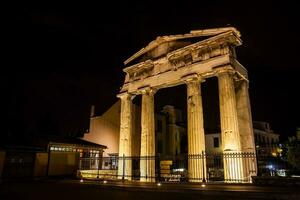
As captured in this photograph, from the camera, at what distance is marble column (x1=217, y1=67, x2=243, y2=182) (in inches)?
622

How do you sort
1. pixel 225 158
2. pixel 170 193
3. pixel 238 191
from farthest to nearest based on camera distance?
pixel 225 158, pixel 170 193, pixel 238 191

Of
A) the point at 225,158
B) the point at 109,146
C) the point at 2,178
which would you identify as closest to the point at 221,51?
the point at 225,158

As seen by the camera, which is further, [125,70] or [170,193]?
[125,70]

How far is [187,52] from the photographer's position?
2070 cm

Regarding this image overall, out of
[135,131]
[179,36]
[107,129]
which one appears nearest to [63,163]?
[107,129]

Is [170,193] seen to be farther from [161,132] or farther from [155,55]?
[161,132]

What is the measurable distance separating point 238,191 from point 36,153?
19086mm

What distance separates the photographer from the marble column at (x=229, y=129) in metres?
15.8

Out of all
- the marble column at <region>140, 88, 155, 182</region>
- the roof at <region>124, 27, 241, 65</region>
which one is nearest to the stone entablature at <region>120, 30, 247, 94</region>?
the roof at <region>124, 27, 241, 65</region>

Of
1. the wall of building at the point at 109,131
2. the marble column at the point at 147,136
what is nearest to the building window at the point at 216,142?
the wall of building at the point at 109,131

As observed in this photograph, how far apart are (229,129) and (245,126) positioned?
9.87ft

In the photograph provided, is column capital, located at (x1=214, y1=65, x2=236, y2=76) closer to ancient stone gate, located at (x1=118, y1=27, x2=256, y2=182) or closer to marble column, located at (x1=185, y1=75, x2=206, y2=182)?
ancient stone gate, located at (x1=118, y1=27, x2=256, y2=182)

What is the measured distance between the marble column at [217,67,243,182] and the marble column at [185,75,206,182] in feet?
6.05

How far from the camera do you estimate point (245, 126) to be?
756 inches
